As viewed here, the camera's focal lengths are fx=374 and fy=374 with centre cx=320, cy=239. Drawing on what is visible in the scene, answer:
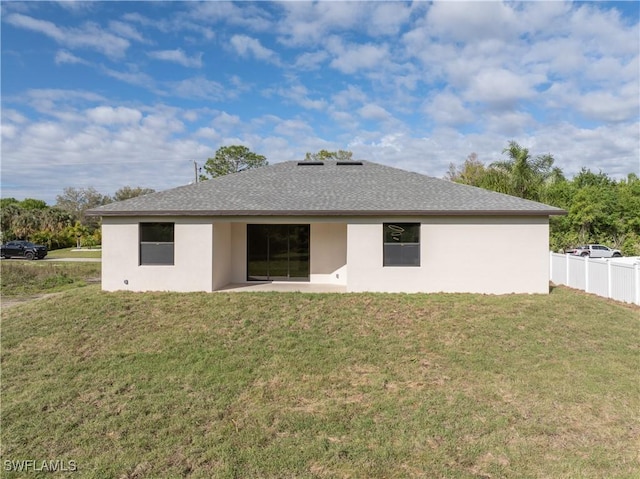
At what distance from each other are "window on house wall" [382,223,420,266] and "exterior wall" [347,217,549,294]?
0.15 m

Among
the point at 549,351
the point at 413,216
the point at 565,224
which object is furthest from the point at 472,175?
the point at 549,351

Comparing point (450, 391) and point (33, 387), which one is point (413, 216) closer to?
point (450, 391)

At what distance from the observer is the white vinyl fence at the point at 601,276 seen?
35.9ft

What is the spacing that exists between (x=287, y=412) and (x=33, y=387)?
15.0ft

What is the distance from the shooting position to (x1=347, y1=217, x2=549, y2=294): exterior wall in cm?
1131

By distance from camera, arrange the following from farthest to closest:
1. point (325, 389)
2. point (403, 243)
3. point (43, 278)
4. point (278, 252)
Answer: point (43, 278) < point (278, 252) < point (403, 243) < point (325, 389)

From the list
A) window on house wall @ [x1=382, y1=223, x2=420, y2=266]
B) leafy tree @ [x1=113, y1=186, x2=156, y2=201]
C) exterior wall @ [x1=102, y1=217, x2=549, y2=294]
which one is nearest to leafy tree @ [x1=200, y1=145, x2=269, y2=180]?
leafy tree @ [x1=113, y1=186, x2=156, y2=201]

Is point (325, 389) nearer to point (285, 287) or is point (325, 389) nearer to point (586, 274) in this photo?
point (285, 287)

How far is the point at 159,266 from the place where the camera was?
11.6 m

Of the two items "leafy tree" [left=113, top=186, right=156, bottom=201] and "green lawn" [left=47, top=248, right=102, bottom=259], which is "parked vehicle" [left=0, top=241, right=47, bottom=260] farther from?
"leafy tree" [left=113, top=186, right=156, bottom=201]

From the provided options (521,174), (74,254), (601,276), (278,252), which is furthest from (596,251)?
(74,254)

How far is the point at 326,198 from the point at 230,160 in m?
36.8

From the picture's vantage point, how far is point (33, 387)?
646 centimetres

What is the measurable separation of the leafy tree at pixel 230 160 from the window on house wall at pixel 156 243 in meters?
35.4
